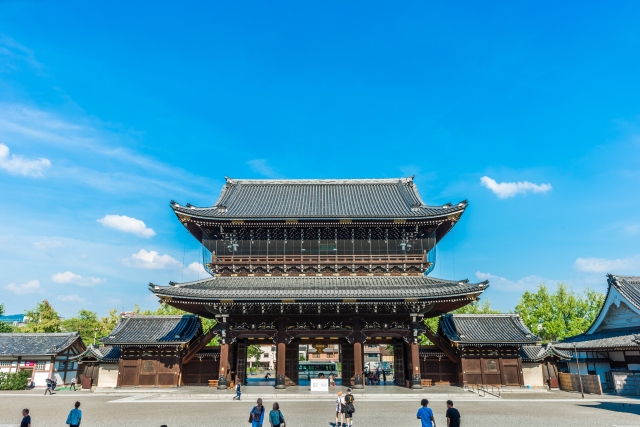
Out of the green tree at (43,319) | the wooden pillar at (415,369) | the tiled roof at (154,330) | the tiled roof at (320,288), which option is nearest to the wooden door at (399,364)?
the wooden pillar at (415,369)

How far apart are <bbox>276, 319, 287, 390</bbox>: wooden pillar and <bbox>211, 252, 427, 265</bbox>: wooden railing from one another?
4.96 m

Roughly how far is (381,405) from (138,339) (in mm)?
21591

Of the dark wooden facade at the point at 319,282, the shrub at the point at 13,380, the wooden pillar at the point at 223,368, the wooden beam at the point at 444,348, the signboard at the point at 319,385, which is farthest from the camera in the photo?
the shrub at the point at 13,380

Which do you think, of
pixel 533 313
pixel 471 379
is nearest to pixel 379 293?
pixel 471 379

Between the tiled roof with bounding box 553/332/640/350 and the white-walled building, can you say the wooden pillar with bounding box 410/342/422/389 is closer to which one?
the tiled roof with bounding box 553/332/640/350

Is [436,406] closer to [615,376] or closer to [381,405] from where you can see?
[381,405]

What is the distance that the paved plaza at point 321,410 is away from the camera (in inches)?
759

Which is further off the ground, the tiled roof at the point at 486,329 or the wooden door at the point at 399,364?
the tiled roof at the point at 486,329

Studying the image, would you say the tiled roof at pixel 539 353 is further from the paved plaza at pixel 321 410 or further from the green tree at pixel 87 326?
the green tree at pixel 87 326

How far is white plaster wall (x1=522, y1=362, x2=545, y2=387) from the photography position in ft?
116

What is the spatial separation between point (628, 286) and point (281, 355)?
2954cm

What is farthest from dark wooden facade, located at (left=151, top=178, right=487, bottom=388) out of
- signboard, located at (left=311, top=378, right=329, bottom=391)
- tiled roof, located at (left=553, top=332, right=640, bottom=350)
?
tiled roof, located at (left=553, top=332, right=640, bottom=350)

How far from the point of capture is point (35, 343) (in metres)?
45.4

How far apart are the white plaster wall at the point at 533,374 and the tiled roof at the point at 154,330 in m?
29.2
